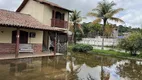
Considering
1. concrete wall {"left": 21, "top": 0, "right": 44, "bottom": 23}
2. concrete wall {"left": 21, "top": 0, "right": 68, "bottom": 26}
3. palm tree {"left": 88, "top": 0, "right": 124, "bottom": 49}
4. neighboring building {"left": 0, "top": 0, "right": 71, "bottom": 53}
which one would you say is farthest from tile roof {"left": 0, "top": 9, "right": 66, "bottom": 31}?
palm tree {"left": 88, "top": 0, "right": 124, "bottom": 49}

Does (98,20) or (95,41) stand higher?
(98,20)

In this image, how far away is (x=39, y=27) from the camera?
1802 centimetres

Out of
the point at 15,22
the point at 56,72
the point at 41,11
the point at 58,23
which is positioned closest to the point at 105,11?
the point at 58,23

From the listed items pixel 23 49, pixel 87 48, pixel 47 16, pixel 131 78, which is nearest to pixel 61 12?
pixel 47 16

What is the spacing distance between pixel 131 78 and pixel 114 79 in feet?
4.82

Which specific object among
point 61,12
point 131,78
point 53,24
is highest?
point 61,12

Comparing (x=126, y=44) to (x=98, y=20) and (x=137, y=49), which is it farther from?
(x=98, y=20)

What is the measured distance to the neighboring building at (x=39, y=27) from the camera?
17.5 metres

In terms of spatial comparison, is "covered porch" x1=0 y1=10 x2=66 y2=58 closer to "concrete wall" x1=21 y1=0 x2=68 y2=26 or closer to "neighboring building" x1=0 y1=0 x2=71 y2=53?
"neighboring building" x1=0 y1=0 x2=71 y2=53

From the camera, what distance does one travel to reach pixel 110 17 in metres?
27.2

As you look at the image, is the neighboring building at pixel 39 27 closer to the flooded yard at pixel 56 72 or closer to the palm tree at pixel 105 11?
the flooded yard at pixel 56 72

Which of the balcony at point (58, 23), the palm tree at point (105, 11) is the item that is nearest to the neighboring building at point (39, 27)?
the balcony at point (58, 23)

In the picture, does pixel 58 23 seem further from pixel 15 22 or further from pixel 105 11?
pixel 105 11

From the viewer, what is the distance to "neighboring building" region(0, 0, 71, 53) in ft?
57.3
